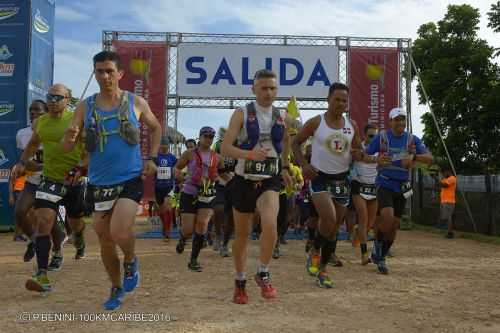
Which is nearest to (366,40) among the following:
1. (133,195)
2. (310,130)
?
(310,130)

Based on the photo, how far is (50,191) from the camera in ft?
17.5

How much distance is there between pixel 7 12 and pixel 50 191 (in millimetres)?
9759

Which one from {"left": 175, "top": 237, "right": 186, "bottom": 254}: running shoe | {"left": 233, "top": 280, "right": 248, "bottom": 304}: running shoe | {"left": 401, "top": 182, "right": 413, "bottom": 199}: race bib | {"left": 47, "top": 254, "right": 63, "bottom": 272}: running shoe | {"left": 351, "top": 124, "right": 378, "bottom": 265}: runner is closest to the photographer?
{"left": 233, "top": 280, "right": 248, "bottom": 304}: running shoe

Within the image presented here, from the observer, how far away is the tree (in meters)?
27.1

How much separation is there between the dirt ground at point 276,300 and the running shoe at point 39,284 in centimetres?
10

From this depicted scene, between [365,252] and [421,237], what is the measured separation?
5912 millimetres

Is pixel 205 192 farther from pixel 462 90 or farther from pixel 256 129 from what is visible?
pixel 462 90

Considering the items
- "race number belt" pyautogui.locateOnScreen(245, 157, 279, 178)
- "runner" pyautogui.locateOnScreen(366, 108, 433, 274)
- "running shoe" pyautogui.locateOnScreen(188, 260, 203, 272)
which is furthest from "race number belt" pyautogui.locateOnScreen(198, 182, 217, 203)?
"race number belt" pyautogui.locateOnScreen(245, 157, 279, 178)

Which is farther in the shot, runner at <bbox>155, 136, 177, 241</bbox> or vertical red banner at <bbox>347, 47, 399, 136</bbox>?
vertical red banner at <bbox>347, 47, 399, 136</bbox>

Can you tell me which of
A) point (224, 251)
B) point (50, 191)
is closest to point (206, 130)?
point (224, 251)

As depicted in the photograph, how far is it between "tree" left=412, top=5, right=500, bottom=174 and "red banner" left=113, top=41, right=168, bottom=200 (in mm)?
18173

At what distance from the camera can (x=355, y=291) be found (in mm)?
5449

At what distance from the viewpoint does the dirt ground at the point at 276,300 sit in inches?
156

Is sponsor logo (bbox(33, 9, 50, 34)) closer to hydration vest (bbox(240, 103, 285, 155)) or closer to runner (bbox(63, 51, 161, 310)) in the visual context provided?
A: runner (bbox(63, 51, 161, 310))
